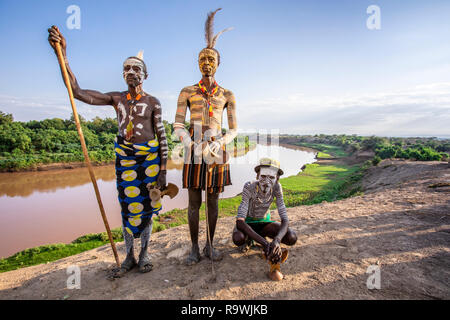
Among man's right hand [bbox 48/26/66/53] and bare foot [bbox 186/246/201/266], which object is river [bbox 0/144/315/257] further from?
man's right hand [bbox 48/26/66/53]

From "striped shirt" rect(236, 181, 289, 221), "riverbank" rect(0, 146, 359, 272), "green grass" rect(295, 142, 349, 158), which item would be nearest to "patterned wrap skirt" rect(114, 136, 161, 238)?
"striped shirt" rect(236, 181, 289, 221)

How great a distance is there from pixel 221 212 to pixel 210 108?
29.2ft

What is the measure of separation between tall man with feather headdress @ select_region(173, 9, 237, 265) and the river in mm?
10259

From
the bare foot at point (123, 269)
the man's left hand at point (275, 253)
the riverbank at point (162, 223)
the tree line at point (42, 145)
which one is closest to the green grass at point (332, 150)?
the riverbank at point (162, 223)

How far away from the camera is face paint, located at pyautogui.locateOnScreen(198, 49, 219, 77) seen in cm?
282

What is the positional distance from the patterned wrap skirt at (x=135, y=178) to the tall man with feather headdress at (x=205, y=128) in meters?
0.45

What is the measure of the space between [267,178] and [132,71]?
2.29 m

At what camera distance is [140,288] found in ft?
8.07

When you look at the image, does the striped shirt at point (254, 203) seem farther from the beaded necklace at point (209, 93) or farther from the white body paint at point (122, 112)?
the white body paint at point (122, 112)

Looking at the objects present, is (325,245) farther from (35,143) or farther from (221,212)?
(35,143)

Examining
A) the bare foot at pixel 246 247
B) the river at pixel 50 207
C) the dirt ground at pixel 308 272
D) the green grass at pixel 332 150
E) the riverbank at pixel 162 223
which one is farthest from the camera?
the green grass at pixel 332 150

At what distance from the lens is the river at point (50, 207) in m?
9.98

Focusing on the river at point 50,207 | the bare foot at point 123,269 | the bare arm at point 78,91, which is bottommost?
the river at point 50,207

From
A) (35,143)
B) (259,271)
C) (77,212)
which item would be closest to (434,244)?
(259,271)
